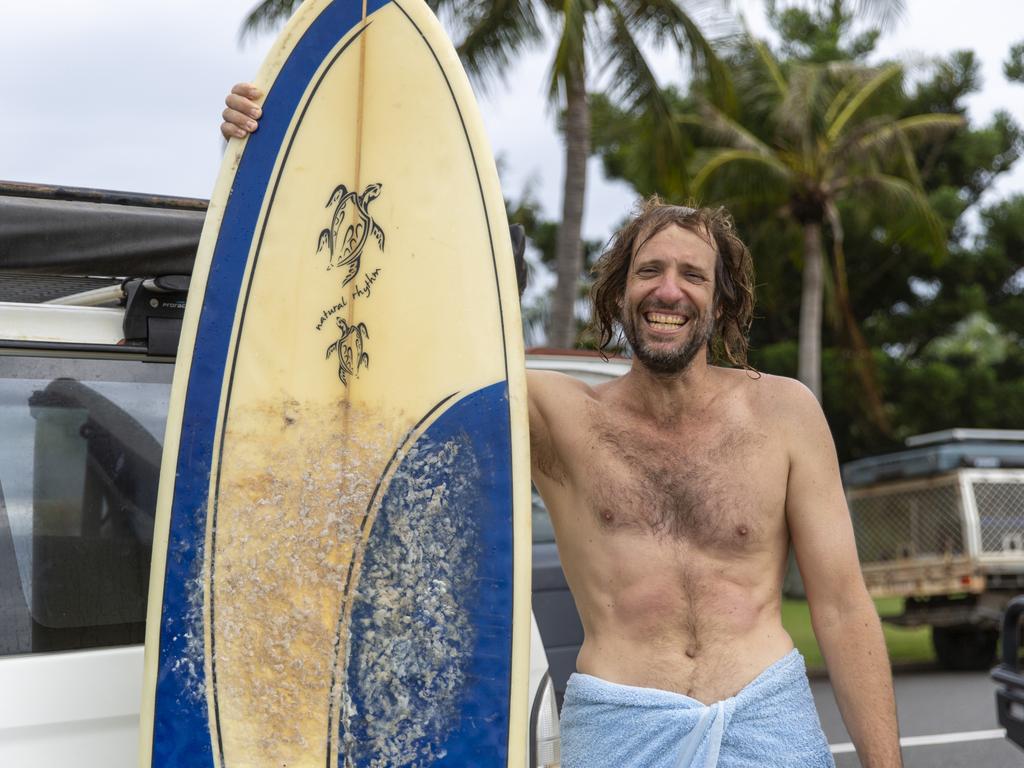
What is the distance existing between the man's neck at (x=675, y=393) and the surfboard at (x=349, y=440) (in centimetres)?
31

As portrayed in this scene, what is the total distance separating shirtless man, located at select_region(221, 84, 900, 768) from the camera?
91.0 inches

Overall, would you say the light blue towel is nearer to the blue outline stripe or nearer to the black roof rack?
the blue outline stripe

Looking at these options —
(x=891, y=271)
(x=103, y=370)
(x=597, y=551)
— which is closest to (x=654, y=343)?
(x=597, y=551)

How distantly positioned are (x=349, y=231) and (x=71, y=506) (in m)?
Answer: 0.97

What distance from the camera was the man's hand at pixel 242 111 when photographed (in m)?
2.92

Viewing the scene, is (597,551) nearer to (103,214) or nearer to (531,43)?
(103,214)

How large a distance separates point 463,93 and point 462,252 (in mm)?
A: 424

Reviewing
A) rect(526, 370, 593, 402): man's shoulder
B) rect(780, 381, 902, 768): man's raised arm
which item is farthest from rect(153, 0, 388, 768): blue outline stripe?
rect(780, 381, 902, 768): man's raised arm

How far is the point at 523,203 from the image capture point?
72.6 ft

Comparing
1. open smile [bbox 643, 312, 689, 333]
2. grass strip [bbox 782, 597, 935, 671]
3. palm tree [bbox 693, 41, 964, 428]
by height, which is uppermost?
palm tree [bbox 693, 41, 964, 428]

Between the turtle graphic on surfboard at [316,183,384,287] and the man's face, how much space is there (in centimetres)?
75

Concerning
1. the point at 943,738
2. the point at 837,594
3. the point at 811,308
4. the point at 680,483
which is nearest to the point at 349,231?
the point at 680,483

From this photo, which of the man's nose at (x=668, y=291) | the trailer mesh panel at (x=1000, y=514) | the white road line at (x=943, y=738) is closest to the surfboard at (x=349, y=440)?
the man's nose at (x=668, y=291)

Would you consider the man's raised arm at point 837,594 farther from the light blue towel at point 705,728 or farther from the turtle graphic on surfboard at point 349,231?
the turtle graphic on surfboard at point 349,231
